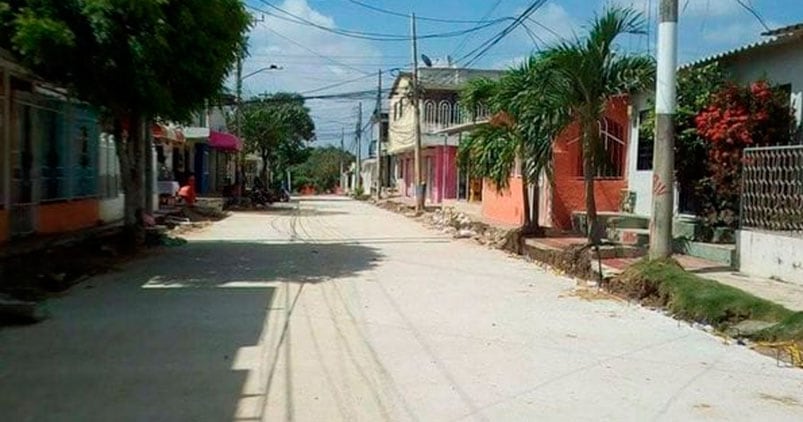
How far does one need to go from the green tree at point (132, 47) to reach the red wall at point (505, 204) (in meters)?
9.38

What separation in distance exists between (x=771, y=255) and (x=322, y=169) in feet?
277

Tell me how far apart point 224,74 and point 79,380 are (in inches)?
329

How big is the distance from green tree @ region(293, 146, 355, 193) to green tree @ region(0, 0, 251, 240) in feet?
233

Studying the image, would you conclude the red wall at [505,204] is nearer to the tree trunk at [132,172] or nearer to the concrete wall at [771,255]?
the tree trunk at [132,172]

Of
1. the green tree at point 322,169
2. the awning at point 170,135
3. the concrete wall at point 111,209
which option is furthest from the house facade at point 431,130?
the green tree at point 322,169

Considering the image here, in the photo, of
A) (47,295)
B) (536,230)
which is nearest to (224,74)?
(47,295)

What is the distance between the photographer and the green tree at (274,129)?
165 ft

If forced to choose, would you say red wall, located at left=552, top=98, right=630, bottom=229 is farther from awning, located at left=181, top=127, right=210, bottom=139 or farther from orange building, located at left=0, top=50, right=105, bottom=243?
awning, located at left=181, top=127, right=210, bottom=139

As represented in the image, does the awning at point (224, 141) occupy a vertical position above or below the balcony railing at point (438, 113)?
below

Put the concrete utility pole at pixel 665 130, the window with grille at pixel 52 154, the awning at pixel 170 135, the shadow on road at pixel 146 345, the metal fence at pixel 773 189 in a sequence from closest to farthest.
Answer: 1. the shadow on road at pixel 146 345
2. the metal fence at pixel 773 189
3. the concrete utility pole at pixel 665 130
4. the window with grille at pixel 52 154
5. the awning at pixel 170 135

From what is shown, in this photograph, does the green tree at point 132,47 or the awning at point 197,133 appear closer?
the green tree at point 132,47

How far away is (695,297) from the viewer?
9.31 m

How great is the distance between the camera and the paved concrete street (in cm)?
556

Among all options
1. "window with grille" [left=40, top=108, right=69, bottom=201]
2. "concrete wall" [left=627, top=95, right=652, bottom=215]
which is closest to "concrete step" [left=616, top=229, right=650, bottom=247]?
"concrete wall" [left=627, top=95, right=652, bottom=215]
